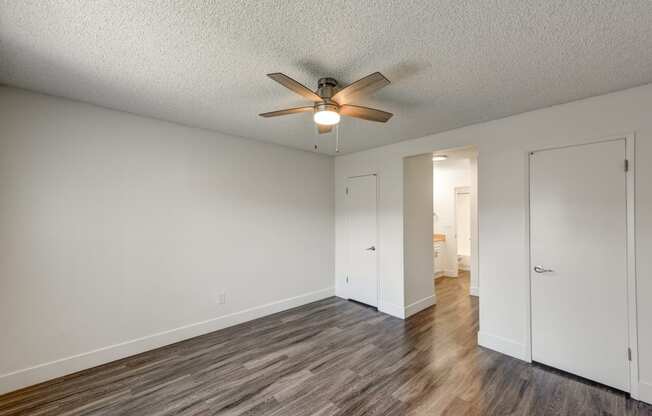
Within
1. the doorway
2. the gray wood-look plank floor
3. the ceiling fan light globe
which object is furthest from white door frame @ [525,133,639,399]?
the doorway

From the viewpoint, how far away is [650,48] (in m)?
1.70

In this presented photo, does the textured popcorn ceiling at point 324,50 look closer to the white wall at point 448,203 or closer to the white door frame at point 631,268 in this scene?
the white door frame at point 631,268

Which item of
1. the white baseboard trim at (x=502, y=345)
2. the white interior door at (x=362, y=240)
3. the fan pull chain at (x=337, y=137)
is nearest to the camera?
the white baseboard trim at (x=502, y=345)

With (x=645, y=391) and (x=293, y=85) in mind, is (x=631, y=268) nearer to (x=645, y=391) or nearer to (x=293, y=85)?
(x=645, y=391)

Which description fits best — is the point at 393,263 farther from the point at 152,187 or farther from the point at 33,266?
the point at 33,266

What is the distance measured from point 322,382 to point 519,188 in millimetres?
2759

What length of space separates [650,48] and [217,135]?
3.92 m

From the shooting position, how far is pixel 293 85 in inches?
68.7

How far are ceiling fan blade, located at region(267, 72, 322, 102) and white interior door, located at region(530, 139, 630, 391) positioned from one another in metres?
2.42

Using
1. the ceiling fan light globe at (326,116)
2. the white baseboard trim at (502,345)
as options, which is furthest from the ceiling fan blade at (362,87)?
the white baseboard trim at (502,345)

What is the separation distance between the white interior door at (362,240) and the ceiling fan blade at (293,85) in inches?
99.1

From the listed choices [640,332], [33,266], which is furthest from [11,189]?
[640,332]

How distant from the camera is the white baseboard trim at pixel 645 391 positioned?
6.90 feet

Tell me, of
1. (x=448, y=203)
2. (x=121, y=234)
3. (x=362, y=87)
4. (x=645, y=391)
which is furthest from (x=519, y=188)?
(x=121, y=234)
